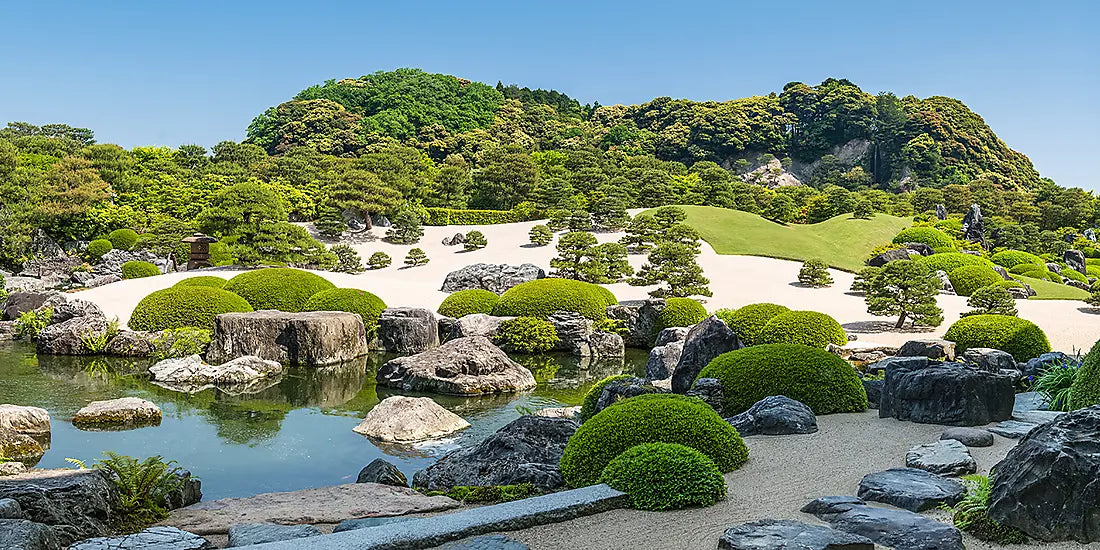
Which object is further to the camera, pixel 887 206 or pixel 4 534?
pixel 887 206

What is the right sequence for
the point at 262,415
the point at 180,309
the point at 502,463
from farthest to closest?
the point at 180,309 → the point at 262,415 → the point at 502,463

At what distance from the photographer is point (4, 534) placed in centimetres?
380

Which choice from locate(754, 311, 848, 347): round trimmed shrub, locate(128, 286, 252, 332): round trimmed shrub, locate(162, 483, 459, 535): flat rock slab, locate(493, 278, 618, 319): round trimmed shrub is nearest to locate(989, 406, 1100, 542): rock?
locate(162, 483, 459, 535): flat rock slab

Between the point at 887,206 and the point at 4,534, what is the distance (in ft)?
145

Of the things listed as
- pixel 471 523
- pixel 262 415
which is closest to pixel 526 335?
pixel 262 415

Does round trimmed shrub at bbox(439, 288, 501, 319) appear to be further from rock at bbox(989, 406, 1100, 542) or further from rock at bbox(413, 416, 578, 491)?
rock at bbox(989, 406, 1100, 542)

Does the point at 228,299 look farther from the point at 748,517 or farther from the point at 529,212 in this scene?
the point at 529,212

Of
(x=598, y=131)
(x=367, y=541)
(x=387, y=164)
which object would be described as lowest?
(x=367, y=541)

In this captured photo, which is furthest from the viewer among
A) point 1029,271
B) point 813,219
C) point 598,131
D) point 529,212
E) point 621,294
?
point 598,131

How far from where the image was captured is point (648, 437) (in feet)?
18.6

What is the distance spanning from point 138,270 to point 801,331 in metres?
20.3

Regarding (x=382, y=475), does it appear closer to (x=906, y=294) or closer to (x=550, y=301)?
(x=550, y=301)

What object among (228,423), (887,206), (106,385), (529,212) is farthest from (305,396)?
(887,206)

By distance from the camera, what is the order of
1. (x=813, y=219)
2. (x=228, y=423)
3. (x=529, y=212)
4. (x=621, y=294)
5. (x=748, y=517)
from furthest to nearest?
1. (x=813, y=219)
2. (x=529, y=212)
3. (x=621, y=294)
4. (x=228, y=423)
5. (x=748, y=517)
